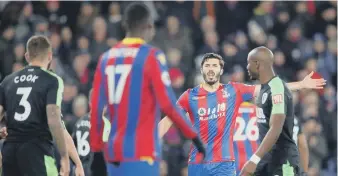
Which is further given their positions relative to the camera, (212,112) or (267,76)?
(212,112)

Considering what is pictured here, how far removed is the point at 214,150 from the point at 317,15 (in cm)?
957

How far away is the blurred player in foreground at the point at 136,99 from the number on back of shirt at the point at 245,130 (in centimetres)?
512

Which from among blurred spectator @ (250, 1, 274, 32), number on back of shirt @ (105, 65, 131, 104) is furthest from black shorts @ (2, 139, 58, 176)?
blurred spectator @ (250, 1, 274, 32)

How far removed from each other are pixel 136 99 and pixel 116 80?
9.6 inches

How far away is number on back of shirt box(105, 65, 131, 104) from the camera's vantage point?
24.5 feet

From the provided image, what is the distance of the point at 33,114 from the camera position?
8.77 m

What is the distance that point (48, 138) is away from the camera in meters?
8.93

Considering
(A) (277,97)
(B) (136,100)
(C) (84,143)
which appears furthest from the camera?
(C) (84,143)

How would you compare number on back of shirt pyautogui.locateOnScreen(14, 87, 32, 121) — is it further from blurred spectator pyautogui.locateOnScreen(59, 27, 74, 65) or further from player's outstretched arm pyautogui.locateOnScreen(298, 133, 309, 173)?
blurred spectator pyautogui.locateOnScreen(59, 27, 74, 65)

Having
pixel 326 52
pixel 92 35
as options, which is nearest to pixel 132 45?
pixel 92 35

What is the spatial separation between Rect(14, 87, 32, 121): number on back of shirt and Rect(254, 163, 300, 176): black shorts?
2.38 meters

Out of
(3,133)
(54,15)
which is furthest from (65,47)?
(3,133)

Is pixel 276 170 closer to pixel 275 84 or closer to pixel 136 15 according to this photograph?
pixel 275 84

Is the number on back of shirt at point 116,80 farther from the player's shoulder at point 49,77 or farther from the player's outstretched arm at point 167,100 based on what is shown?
the player's shoulder at point 49,77
